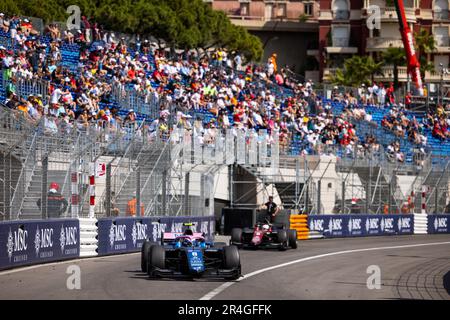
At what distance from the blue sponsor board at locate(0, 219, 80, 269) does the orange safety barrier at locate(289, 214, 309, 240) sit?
13.7 m

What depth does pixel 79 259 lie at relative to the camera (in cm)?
2577

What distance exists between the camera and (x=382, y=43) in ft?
277


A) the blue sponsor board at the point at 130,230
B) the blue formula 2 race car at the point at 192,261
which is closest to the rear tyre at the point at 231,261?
the blue formula 2 race car at the point at 192,261

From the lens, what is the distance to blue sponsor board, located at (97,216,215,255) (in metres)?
27.4

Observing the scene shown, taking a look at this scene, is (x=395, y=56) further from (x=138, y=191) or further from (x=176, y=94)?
(x=138, y=191)

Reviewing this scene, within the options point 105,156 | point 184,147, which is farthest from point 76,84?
point 105,156

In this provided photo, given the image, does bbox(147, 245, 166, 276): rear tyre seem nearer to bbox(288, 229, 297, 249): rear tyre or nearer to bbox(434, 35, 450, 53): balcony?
bbox(288, 229, 297, 249): rear tyre

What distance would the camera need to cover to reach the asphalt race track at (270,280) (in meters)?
17.8

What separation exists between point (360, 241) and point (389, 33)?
1919 inches

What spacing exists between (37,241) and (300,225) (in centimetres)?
1722

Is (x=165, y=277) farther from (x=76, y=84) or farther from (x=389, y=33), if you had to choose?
(x=389, y=33)

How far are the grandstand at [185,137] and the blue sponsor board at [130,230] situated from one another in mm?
393

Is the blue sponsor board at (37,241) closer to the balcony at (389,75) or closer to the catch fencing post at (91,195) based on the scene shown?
the catch fencing post at (91,195)

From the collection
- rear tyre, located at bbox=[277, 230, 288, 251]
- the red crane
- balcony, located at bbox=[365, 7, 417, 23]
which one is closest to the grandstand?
rear tyre, located at bbox=[277, 230, 288, 251]
